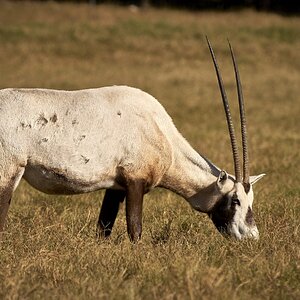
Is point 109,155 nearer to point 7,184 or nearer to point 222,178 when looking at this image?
point 7,184

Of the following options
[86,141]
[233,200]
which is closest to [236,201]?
[233,200]

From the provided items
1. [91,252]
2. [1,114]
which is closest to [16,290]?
[91,252]

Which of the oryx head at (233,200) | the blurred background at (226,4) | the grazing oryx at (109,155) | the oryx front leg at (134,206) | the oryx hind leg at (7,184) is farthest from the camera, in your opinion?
the blurred background at (226,4)

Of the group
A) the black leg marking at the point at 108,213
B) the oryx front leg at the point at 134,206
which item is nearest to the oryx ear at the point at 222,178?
the oryx front leg at the point at 134,206

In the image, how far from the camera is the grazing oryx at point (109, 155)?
6.66 metres

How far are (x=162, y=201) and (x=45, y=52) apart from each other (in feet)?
81.5

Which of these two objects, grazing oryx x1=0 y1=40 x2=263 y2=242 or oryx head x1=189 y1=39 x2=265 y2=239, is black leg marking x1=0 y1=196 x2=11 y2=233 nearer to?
grazing oryx x1=0 y1=40 x2=263 y2=242

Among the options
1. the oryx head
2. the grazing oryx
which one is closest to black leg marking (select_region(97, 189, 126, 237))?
the grazing oryx

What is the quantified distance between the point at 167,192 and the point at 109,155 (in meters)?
3.68

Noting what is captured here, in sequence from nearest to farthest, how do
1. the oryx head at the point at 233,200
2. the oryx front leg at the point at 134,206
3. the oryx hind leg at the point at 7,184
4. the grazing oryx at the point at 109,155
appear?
1. the oryx hind leg at the point at 7,184
2. the grazing oryx at the point at 109,155
3. the oryx front leg at the point at 134,206
4. the oryx head at the point at 233,200

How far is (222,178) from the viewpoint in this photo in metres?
7.25

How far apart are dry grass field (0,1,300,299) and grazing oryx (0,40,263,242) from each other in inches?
12.8

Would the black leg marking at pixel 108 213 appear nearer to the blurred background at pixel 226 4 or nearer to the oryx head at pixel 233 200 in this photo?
the oryx head at pixel 233 200

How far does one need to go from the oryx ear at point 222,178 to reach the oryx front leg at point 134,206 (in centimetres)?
67
